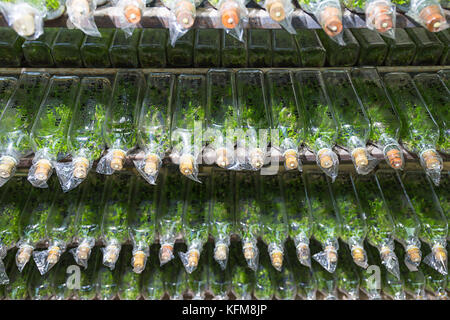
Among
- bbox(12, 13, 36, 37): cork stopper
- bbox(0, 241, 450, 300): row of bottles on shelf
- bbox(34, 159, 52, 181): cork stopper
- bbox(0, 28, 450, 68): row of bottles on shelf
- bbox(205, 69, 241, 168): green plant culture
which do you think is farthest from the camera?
bbox(0, 241, 450, 300): row of bottles on shelf

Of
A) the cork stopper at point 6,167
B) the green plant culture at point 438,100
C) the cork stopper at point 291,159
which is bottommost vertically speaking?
the cork stopper at point 6,167

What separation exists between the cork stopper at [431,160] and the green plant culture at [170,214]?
1043 mm

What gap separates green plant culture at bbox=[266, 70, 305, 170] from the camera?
1.47 m

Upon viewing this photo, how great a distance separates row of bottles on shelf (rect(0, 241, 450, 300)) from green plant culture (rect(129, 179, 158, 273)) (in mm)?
296

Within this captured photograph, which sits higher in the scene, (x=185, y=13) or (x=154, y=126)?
(x=185, y=13)

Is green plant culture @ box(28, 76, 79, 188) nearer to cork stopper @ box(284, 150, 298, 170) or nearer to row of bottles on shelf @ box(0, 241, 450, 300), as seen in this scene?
row of bottles on shelf @ box(0, 241, 450, 300)

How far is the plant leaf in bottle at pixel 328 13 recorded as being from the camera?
1.12 metres

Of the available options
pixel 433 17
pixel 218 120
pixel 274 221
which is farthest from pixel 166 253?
pixel 433 17

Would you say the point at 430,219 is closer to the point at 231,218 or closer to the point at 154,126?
the point at 231,218

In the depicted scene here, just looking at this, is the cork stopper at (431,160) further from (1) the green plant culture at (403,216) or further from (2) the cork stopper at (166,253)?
(2) the cork stopper at (166,253)

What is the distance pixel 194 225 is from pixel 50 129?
730 millimetres

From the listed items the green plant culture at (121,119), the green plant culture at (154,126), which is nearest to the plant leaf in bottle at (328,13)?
the green plant culture at (154,126)

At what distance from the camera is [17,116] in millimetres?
1516

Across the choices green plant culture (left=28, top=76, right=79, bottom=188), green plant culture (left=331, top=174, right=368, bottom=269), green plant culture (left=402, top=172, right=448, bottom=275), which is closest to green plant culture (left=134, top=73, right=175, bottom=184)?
green plant culture (left=28, top=76, right=79, bottom=188)
